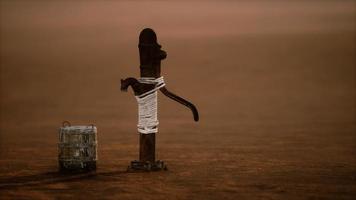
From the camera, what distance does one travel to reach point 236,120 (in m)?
17.4

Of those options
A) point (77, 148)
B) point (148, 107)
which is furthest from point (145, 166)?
point (77, 148)

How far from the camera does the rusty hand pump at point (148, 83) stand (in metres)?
9.65

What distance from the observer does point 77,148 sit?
9.64 m

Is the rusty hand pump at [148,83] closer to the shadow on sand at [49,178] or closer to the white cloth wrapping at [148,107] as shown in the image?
the white cloth wrapping at [148,107]

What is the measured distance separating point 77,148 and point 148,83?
1172 millimetres

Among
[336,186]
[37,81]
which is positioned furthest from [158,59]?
[37,81]

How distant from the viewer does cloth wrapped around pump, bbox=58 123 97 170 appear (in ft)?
31.6

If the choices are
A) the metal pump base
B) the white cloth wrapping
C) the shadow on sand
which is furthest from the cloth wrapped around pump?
the white cloth wrapping

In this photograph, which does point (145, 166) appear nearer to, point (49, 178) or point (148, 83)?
point (148, 83)

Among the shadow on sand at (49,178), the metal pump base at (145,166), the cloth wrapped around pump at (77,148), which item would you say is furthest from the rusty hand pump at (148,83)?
the cloth wrapped around pump at (77,148)

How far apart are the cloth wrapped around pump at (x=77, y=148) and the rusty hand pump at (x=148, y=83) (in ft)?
1.77

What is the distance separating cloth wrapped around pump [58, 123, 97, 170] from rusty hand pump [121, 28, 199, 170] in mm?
540

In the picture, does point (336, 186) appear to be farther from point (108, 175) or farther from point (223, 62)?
point (223, 62)

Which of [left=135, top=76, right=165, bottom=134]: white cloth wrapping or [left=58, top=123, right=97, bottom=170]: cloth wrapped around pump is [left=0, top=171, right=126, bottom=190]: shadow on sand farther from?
[left=135, top=76, right=165, bottom=134]: white cloth wrapping
